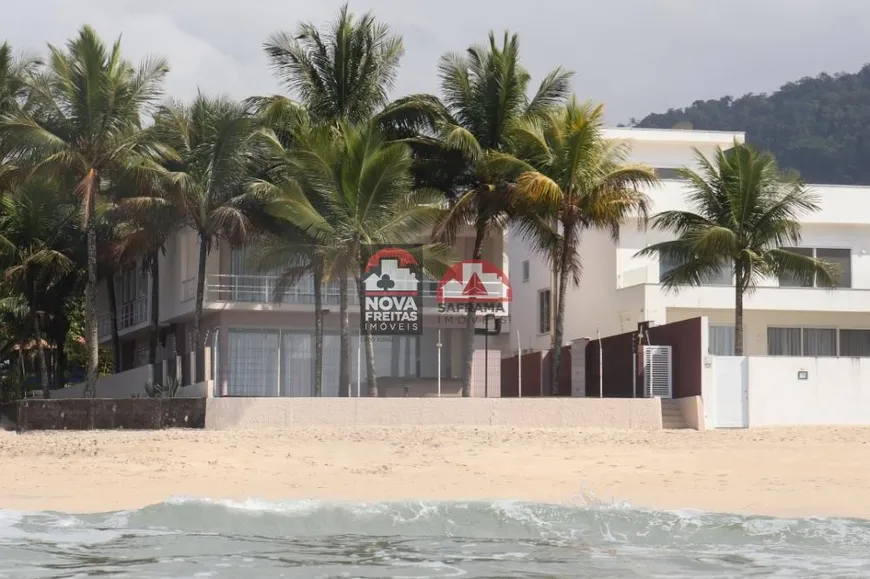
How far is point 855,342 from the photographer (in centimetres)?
4144

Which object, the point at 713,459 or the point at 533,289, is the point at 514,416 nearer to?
the point at 713,459

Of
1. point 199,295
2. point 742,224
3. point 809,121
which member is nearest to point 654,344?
point 742,224

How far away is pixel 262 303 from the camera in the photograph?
3684 cm

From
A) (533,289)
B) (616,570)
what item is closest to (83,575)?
(616,570)

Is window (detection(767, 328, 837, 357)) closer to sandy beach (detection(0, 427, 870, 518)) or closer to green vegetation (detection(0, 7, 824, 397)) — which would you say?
green vegetation (detection(0, 7, 824, 397))

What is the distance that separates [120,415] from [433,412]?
682cm

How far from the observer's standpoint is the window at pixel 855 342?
135ft

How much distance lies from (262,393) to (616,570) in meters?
21.6

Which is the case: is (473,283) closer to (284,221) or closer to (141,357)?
(284,221)

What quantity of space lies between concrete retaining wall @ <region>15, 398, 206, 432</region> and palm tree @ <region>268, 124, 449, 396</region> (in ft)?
14.9

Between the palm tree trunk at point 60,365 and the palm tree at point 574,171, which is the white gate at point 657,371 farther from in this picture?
the palm tree trunk at point 60,365

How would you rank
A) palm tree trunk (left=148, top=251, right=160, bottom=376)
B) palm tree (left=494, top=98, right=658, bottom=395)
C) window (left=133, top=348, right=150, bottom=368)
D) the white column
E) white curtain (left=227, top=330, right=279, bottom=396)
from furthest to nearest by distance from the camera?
window (left=133, top=348, right=150, bottom=368) < palm tree trunk (left=148, top=251, right=160, bottom=376) < white curtain (left=227, top=330, right=279, bottom=396) < the white column < palm tree (left=494, top=98, right=658, bottom=395)

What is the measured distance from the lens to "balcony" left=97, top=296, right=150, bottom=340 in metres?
43.7

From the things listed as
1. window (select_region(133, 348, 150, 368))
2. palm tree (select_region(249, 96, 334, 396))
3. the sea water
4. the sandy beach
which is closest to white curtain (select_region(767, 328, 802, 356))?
the sandy beach
